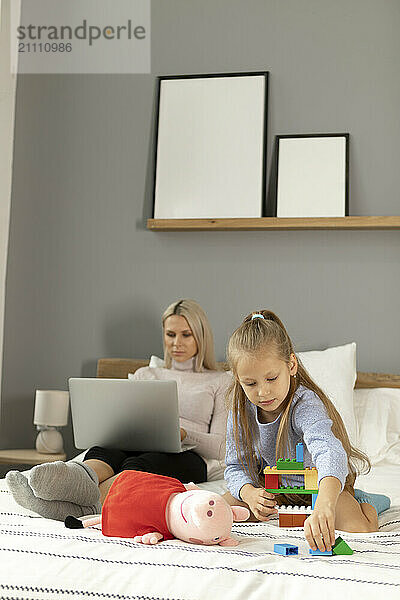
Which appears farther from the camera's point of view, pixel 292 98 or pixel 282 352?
pixel 292 98

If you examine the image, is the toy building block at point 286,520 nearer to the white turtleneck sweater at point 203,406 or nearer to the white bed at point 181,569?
the white bed at point 181,569

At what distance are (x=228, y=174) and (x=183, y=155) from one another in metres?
0.22

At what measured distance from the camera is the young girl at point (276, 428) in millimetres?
1498

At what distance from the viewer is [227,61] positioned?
3.15m

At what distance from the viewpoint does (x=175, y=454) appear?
2.22 m

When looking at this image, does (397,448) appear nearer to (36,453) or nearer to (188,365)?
(188,365)

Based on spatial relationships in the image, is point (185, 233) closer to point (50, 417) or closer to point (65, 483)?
point (50, 417)

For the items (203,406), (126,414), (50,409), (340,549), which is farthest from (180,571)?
(50,409)

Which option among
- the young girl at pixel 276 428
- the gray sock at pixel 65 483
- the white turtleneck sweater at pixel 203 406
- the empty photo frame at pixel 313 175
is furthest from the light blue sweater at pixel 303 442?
the empty photo frame at pixel 313 175

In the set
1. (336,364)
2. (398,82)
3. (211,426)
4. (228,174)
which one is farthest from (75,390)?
(398,82)

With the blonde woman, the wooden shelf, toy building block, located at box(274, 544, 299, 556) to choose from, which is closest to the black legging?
the blonde woman

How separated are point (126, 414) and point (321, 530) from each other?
0.96m

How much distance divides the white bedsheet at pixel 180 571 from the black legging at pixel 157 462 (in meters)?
0.75

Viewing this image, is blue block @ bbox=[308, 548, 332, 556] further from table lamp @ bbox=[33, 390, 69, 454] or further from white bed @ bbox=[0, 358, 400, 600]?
table lamp @ bbox=[33, 390, 69, 454]
